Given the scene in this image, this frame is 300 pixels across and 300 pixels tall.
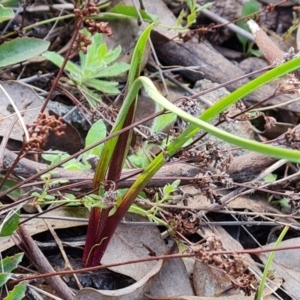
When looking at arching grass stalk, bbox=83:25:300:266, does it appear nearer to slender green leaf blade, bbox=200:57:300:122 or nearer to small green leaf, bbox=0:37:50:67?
slender green leaf blade, bbox=200:57:300:122

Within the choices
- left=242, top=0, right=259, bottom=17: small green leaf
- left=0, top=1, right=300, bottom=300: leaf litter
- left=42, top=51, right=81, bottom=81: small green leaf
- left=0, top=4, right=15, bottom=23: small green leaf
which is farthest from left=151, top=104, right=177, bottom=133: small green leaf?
left=242, top=0, right=259, bottom=17: small green leaf

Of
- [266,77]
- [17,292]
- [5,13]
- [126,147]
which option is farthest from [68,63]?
[266,77]

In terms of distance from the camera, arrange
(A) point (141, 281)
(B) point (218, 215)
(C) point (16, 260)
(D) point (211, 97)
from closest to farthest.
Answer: (C) point (16, 260) < (A) point (141, 281) < (B) point (218, 215) < (D) point (211, 97)

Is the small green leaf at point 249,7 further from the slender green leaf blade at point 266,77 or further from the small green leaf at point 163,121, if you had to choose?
the slender green leaf blade at point 266,77

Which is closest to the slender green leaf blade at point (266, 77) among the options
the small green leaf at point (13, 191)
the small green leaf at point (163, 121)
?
the small green leaf at point (163, 121)

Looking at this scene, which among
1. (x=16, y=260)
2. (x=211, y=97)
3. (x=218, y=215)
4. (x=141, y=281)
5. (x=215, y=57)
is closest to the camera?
(x=16, y=260)

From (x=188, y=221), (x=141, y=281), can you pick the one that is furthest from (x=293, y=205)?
(x=141, y=281)

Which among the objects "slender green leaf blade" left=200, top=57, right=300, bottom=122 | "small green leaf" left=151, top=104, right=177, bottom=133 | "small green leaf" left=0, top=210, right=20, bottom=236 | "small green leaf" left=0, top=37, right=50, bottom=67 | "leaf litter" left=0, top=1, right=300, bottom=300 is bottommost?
"leaf litter" left=0, top=1, right=300, bottom=300

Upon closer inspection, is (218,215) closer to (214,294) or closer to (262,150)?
(214,294)
